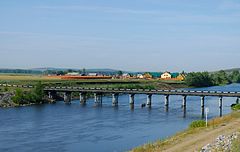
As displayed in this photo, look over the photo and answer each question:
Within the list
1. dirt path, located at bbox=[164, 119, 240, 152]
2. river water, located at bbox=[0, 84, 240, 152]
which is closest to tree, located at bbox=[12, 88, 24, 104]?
river water, located at bbox=[0, 84, 240, 152]

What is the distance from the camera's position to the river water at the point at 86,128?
131 ft

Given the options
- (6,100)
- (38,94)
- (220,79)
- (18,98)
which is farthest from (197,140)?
(220,79)

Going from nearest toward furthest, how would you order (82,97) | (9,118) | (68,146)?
(68,146), (9,118), (82,97)

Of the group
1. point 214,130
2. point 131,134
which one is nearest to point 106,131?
point 131,134

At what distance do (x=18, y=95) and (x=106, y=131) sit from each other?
37137 millimetres

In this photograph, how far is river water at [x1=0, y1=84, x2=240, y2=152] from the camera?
1575 inches

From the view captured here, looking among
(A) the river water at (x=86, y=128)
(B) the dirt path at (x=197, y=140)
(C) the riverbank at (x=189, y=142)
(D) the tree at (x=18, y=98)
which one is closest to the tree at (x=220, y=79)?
(A) the river water at (x=86, y=128)

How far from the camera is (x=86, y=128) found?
5106 cm

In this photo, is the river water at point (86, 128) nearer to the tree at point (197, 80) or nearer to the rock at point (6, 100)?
the rock at point (6, 100)

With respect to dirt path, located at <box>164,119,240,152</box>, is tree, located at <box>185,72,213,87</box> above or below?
above

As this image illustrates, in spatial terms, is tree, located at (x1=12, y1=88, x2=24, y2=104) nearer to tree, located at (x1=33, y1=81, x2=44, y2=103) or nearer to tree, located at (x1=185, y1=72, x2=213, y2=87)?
tree, located at (x1=33, y1=81, x2=44, y2=103)

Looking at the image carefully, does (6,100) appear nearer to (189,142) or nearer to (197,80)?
(189,142)

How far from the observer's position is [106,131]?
1919 inches

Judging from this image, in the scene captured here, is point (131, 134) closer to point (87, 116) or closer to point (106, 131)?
point (106, 131)
